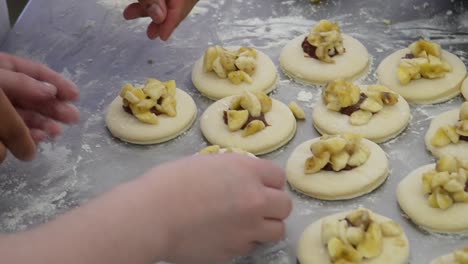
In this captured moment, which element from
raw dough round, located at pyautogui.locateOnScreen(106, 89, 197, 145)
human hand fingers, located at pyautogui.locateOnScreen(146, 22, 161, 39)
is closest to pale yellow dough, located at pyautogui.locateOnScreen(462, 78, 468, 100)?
raw dough round, located at pyautogui.locateOnScreen(106, 89, 197, 145)

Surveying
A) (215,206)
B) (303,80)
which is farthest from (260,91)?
(215,206)

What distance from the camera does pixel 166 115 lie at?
5.34 ft

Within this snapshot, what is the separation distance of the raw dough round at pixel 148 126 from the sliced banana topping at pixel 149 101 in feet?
0.04

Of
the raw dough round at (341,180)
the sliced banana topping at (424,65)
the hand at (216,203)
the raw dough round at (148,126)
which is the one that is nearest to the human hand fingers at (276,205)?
the hand at (216,203)

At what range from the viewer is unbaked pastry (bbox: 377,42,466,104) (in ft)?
5.31

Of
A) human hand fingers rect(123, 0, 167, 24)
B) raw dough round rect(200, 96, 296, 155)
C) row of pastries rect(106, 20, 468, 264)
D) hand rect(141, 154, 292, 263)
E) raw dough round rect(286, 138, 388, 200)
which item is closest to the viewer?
hand rect(141, 154, 292, 263)

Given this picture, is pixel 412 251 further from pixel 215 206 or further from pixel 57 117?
pixel 57 117

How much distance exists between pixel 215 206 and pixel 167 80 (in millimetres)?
743

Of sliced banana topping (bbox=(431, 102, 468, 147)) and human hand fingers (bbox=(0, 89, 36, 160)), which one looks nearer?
human hand fingers (bbox=(0, 89, 36, 160))

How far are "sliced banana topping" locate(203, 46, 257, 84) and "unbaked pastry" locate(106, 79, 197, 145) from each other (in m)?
0.11

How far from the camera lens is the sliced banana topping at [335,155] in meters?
1.42

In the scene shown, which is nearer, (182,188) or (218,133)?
(182,188)

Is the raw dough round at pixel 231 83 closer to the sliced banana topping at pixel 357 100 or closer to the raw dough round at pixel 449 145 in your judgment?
the sliced banana topping at pixel 357 100

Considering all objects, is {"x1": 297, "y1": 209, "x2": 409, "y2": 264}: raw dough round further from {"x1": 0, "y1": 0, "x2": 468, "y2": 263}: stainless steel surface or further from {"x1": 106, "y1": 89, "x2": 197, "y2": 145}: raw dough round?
{"x1": 106, "y1": 89, "x2": 197, "y2": 145}: raw dough round
